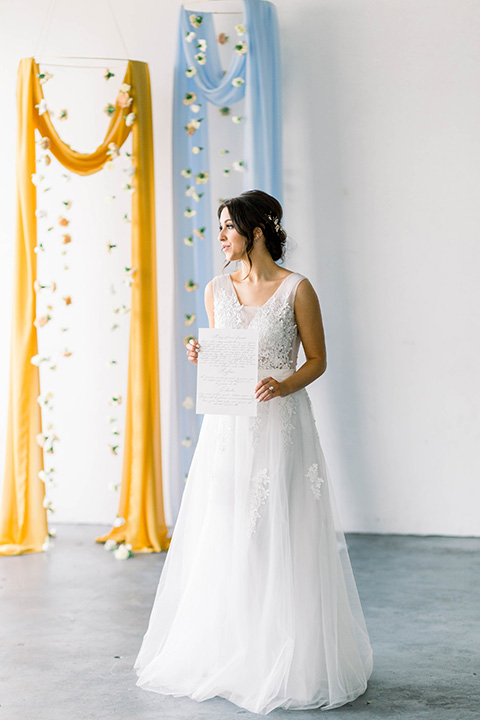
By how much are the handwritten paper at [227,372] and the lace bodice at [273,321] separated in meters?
0.16

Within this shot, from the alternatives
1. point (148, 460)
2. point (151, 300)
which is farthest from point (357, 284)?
point (148, 460)

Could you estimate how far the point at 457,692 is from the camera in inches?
108

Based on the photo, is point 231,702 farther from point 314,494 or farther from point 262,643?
point 314,494

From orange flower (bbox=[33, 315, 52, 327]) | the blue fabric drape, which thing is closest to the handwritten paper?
the blue fabric drape

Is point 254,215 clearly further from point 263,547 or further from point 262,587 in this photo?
point 262,587

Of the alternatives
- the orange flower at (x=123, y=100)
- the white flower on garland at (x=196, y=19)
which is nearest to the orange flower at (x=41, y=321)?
the orange flower at (x=123, y=100)

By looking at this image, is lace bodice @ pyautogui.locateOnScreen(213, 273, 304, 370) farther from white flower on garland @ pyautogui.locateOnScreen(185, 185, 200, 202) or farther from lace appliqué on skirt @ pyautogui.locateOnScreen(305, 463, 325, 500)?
white flower on garland @ pyautogui.locateOnScreen(185, 185, 200, 202)

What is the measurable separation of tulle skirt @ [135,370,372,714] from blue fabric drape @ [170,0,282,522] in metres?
1.78

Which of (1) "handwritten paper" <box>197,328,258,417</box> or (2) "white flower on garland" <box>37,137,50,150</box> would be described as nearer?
(1) "handwritten paper" <box>197,328,258,417</box>

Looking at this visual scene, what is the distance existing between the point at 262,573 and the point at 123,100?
10.1ft

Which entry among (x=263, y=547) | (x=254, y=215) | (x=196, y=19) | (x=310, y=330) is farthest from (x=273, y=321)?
(x=196, y=19)

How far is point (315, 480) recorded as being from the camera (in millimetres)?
2809

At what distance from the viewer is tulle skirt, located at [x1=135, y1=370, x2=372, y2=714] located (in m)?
2.66

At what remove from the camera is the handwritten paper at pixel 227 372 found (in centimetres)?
271
